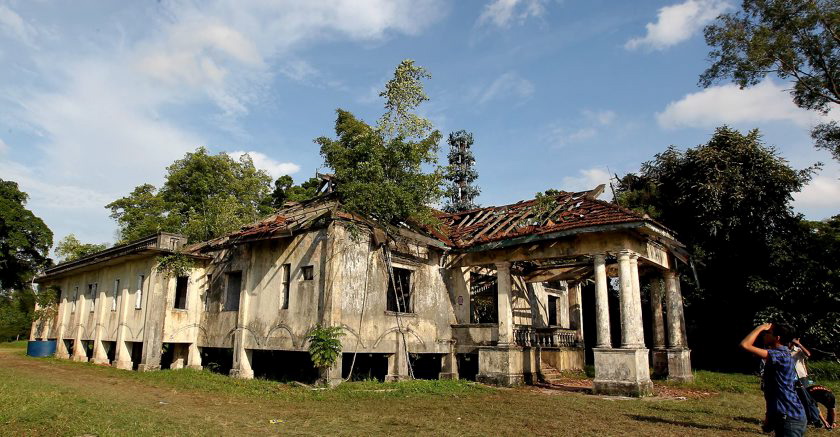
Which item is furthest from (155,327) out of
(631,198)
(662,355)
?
(631,198)

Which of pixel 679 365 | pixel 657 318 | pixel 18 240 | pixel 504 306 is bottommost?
pixel 679 365

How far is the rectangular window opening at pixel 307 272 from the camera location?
49.0 ft

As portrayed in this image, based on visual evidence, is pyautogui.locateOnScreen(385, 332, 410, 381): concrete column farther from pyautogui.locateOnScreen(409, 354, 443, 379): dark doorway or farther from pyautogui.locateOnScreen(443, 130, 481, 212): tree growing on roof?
pyautogui.locateOnScreen(443, 130, 481, 212): tree growing on roof

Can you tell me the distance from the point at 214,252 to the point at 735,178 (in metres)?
19.7

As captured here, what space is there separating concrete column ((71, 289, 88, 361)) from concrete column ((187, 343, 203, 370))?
6943mm

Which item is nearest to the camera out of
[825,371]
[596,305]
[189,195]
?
[596,305]

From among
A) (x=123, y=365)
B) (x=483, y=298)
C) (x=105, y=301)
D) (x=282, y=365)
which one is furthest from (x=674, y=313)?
(x=105, y=301)

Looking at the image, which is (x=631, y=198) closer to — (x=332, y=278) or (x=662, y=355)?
(x=662, y=355)

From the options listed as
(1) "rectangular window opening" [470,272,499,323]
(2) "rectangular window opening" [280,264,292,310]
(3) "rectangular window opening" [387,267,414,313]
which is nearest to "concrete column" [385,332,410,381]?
(3) "rectangular window opening" [387,267,414,313]

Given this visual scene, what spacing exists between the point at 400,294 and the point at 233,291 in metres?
5.74

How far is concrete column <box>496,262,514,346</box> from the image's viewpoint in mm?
15719

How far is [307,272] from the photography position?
1511cm

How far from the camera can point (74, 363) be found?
20766 millimetres

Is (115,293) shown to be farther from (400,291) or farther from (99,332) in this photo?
(400,291)
